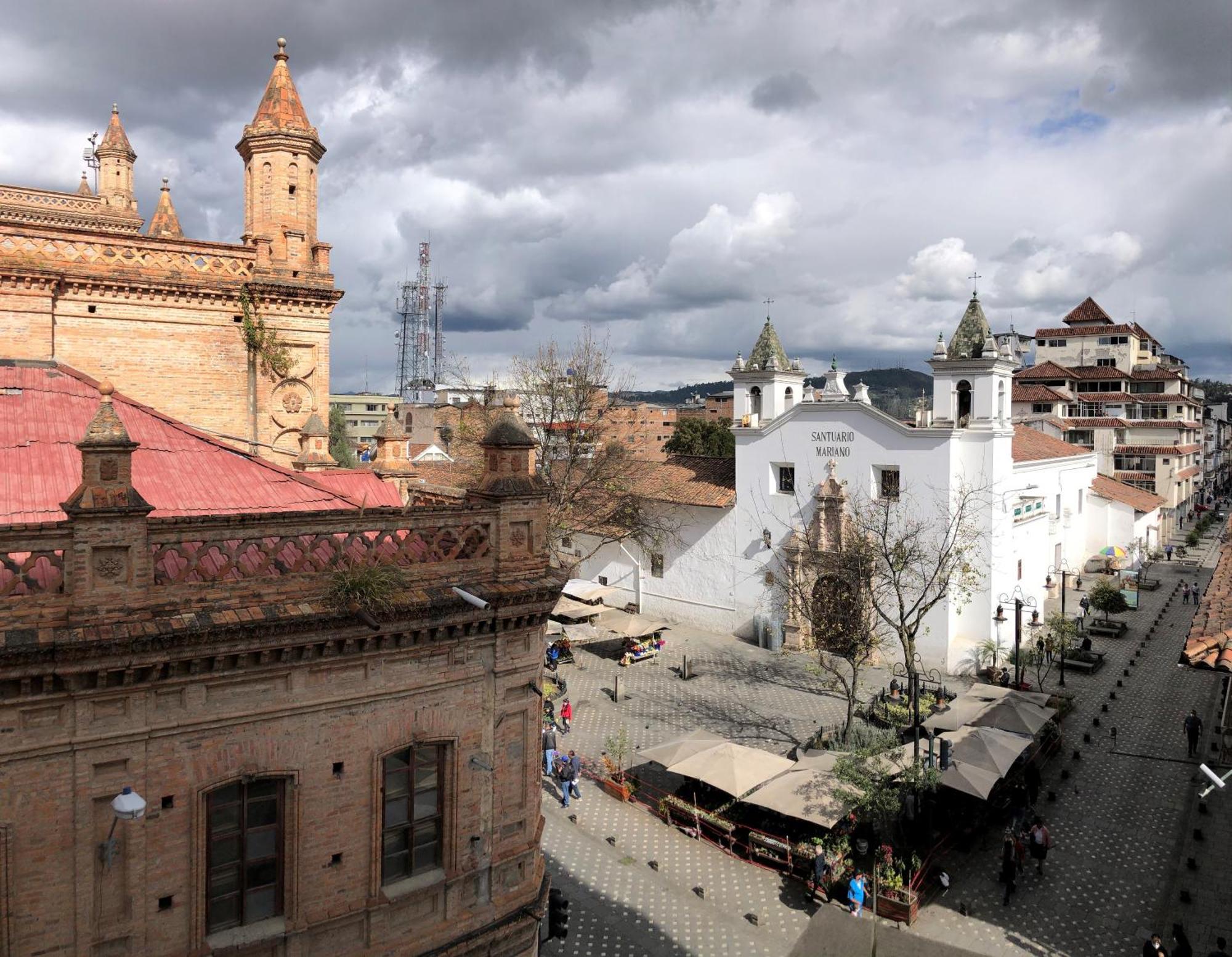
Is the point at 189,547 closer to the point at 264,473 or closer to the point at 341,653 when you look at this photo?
the point at 341,653

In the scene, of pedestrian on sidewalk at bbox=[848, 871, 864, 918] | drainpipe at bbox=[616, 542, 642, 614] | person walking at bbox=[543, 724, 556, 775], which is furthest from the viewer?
drainpipe at bbox=[616, 542, 642, 614]

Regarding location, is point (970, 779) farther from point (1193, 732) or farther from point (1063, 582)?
point (1063, 582)

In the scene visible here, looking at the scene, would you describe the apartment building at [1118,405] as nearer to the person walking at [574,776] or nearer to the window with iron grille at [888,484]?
the window with iron grille at [888,484]

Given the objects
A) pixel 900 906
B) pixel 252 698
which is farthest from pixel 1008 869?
pixel 252 698

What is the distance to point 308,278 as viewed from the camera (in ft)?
72.5

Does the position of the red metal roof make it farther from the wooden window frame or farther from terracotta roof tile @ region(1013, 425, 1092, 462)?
terracotta roof tile @ region(1013, 425, 1092, 462)

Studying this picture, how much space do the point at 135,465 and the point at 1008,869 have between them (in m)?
17.0

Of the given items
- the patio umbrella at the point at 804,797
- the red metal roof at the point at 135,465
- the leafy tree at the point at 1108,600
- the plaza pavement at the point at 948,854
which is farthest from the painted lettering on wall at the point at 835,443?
the red metal roof at the point at 135,465

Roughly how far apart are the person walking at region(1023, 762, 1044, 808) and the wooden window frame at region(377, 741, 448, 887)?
15508 mm

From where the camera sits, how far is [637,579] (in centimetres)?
3822

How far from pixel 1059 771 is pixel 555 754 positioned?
13205 millimetres

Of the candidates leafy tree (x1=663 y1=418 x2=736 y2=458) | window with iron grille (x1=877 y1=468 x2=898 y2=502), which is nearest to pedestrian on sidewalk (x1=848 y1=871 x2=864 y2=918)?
window with iron grille (x1=877 y1=468 x2=898 y2=502)

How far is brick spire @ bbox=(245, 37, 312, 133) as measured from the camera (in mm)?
22359

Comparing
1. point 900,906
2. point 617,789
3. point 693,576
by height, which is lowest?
point 900,906
